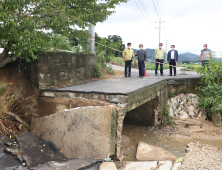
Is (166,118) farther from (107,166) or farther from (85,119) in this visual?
(107,166)

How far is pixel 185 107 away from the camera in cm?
1023

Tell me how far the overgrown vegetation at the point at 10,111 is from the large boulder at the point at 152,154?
3.34 meters

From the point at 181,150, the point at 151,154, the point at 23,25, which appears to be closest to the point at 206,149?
the point at 181,150

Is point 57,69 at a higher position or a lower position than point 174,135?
higher

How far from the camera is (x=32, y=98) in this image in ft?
19.3

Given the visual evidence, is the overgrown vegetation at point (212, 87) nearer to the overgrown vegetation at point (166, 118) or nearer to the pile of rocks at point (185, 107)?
the pile of rocks at point (185, 107)

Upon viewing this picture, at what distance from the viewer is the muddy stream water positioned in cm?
676

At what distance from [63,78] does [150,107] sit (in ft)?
13.9

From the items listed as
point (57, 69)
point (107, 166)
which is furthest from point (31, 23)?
point (107, 166)

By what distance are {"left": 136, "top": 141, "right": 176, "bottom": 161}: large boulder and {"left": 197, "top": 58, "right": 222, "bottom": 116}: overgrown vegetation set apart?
12.0 feet

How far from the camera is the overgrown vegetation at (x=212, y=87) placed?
29.5 feet

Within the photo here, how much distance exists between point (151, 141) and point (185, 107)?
337cm

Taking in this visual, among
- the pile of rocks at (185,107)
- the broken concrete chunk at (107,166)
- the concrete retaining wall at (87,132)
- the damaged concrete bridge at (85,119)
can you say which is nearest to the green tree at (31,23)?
the damaged concrete bridge at (85,119)

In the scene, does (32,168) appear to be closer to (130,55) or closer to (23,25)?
(23,25)
